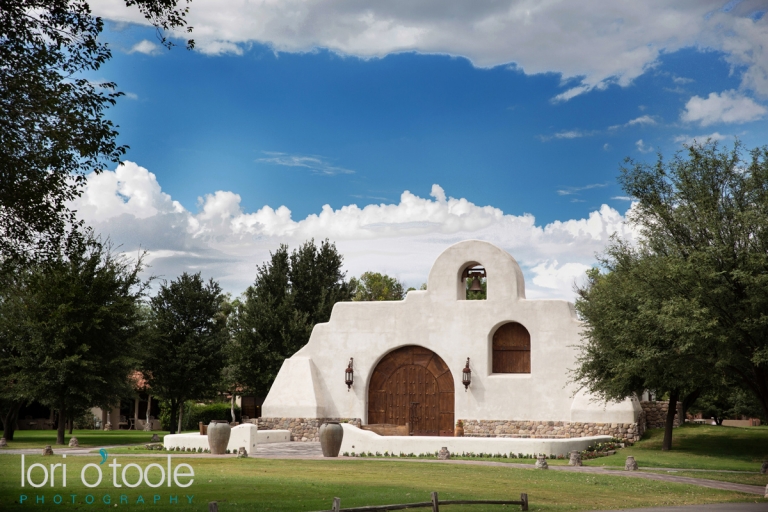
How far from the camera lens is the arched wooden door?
30859 mm

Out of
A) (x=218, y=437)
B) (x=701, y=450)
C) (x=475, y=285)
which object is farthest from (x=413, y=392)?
(x=701, y=450)

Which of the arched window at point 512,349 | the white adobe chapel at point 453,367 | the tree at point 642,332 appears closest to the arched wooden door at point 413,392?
the white adobe chapel at point 453,367

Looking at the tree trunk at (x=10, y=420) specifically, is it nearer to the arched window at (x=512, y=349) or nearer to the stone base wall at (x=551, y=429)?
the stone base wall at (x=551, y=429)

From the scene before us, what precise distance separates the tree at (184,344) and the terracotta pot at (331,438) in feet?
54.5

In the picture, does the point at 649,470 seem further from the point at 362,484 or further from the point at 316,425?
the point at 316,425

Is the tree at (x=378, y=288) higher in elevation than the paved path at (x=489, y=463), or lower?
higher

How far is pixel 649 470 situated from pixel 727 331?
13.8 ft

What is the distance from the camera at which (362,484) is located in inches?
633

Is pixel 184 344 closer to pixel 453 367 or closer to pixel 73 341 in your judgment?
pixel 73 341

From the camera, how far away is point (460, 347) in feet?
101

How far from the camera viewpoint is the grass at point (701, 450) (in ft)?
74.1

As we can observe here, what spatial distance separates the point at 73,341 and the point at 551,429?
59.9 feet

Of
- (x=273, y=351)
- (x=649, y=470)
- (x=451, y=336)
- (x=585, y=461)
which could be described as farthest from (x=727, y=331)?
(x=273, y=351)

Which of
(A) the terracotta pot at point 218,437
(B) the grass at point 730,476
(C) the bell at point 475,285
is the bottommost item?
(B) the grass at point 730,476
